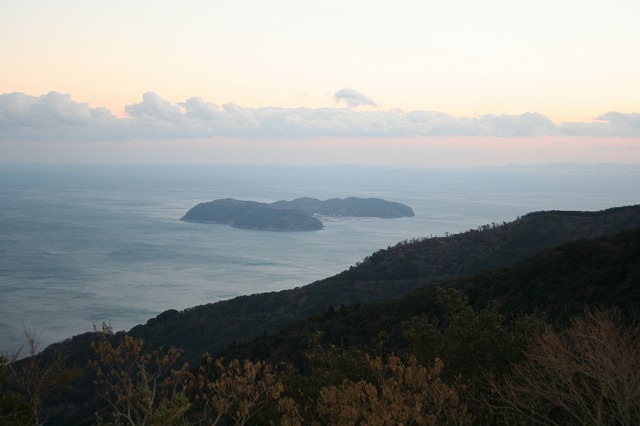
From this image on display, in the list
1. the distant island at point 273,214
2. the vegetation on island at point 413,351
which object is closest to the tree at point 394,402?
the vegetation on island at point 413,351

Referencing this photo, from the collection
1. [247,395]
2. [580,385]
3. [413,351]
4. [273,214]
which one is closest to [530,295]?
[413,351]

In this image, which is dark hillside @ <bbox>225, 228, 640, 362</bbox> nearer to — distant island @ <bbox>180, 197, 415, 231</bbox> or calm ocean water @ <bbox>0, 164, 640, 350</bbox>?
calm ocean water @ <bbox>0, 164, 640, 350</bbox>

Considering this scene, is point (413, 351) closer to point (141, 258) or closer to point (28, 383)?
point (28, 383)

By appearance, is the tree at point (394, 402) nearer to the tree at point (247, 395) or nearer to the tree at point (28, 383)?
the tree at point (247, 395)

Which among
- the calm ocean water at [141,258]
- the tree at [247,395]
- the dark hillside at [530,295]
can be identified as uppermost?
the tree at [247,395]

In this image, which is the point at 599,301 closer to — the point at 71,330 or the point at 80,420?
the point at 80,420
